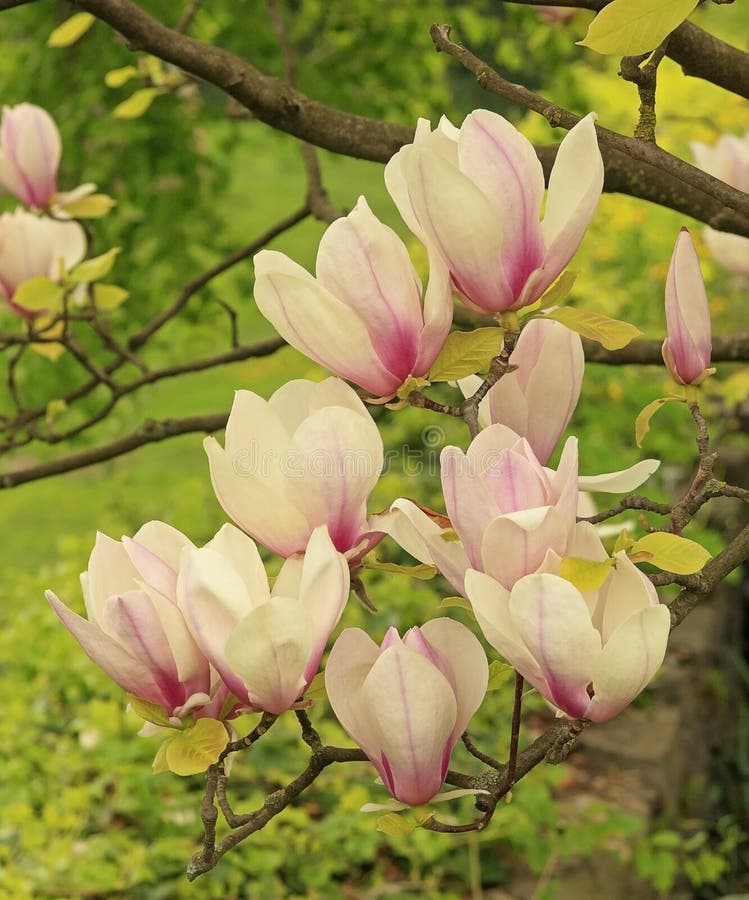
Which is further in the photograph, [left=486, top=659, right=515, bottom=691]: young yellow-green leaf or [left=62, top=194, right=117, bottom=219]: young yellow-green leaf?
[left=62, top=194, right=117, bottom=219]: young yellow-green leaf

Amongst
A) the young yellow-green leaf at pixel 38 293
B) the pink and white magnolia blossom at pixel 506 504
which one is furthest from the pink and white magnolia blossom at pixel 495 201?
the young yellow-green leaf at pixel 38 293

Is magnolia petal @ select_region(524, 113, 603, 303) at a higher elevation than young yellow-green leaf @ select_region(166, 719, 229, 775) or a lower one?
higher

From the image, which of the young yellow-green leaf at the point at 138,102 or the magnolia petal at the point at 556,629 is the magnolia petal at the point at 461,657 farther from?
the young yellow-green leaf at the point at 138,102

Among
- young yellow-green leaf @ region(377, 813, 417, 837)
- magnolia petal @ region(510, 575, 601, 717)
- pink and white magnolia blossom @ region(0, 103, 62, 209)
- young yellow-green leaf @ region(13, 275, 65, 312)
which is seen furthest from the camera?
pink and white magnolia blossom @ region(0, 103, 62, 209)

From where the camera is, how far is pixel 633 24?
2.36 ft

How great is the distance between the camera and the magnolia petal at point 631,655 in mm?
634

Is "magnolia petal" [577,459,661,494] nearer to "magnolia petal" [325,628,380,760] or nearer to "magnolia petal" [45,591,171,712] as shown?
"magnolia petal" [325,628,380,760]

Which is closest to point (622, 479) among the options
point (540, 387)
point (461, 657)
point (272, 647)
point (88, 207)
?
point (540, 387)

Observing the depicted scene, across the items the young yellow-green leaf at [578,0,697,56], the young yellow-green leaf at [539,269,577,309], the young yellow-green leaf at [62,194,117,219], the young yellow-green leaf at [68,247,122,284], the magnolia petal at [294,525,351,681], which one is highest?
the young yellow-green leaf at [578,0,697,56]

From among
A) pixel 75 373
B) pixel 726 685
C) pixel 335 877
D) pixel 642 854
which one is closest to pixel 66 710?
pixel 335 877

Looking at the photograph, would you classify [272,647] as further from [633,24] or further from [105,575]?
[633,24]

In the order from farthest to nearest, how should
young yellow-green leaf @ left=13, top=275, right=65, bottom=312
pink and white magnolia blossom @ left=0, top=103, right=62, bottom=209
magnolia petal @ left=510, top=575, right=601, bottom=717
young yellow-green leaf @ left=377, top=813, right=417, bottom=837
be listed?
pink and white magnolia blossom @ left=0, top=103, right=62, bottom=209
young yellow-green leaf @ left=13, top=275, right=65, bottom=312
young yellow-green leaf @ left=377, top=813, right=417, bottom=837
magnolia petal @ left=510, top=575, right=601, bottom=717

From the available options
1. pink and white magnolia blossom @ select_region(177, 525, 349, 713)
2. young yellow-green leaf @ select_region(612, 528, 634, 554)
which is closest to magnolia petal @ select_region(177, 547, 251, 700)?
pink and white magnolia blossom @ select_region(177, 525, 349, 713)

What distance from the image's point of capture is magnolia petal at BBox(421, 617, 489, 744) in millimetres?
706
